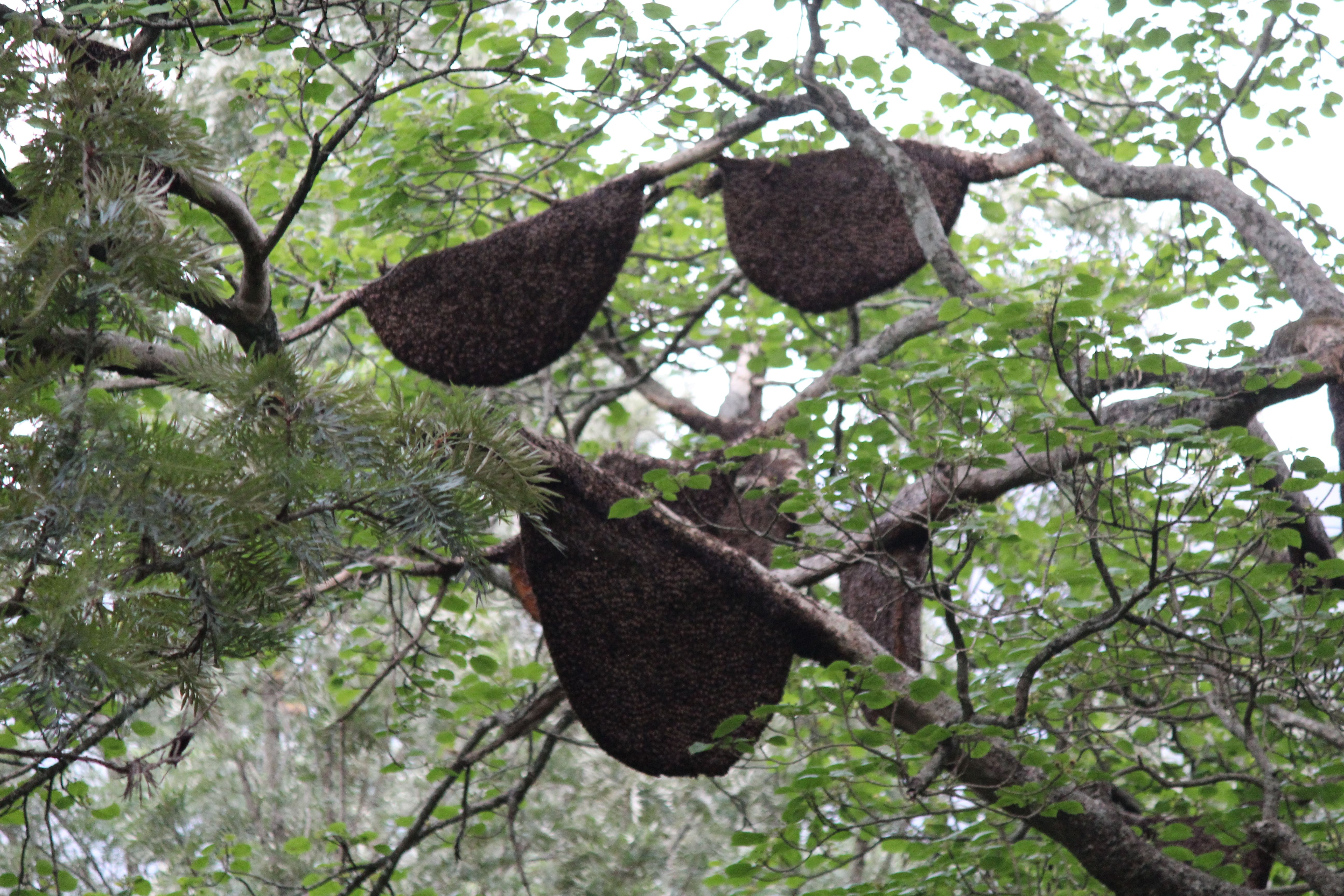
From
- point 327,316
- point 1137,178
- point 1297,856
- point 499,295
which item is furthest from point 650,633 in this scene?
point 1137,178

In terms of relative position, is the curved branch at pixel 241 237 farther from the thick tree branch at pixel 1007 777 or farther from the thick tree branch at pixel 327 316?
the thick tree branch at pixel 1007 777

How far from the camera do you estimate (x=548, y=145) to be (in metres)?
3.72

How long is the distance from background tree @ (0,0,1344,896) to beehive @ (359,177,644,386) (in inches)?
8.1

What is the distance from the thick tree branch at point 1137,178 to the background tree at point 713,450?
0.06ft

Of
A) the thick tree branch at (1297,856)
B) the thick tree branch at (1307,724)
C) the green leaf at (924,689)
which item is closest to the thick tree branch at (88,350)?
the green leaf at (924,689)

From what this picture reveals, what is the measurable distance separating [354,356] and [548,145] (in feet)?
7.60

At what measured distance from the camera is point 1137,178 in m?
3.69

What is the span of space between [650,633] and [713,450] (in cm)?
82

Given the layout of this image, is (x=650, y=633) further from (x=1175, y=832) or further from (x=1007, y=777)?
(x=1175, y=832)

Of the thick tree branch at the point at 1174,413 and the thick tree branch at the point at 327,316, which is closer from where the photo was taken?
the thick tree branch at the point at 1174,413

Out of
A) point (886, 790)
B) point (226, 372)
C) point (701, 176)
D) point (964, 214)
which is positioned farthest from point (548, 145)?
point (964, 214)

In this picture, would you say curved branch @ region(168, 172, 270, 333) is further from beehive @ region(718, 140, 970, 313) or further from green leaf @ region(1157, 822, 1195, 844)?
green leaf @ region(1157, 822, 1195, 844)

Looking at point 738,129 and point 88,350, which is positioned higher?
point 738,129

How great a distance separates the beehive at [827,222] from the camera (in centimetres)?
388
